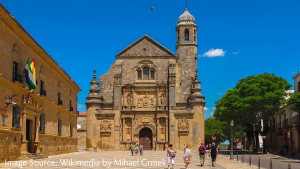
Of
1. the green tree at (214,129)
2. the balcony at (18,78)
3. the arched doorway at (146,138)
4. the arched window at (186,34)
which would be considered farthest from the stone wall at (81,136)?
the balcony at (18,78)

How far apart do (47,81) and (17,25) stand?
9384 millimetres

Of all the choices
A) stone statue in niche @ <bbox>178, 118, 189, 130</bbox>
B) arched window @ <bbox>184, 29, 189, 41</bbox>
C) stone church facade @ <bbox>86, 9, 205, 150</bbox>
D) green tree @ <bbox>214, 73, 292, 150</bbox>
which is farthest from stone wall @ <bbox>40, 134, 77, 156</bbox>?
arched window @ <bbox>184, 29, 189, 41</bbox>

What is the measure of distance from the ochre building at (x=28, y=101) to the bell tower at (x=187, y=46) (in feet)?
88.2

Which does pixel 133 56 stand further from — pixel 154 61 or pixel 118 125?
pixel 118 125

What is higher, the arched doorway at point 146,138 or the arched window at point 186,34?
the arched window at point 186,34

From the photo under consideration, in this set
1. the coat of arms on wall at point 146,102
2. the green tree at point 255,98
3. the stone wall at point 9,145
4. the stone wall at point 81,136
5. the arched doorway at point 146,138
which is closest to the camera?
the stone wall at point 9,145

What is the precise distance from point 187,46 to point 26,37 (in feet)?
135

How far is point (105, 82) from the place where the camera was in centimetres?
5225

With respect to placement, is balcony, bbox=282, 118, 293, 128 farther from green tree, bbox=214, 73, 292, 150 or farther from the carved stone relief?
the carved stone relief

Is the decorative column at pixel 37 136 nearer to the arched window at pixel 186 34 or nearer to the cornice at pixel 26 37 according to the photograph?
the cornice at pixel 26 37

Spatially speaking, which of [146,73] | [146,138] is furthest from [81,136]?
[146,73]

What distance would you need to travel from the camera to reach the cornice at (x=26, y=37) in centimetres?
2017

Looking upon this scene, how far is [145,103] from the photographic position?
2030 inches

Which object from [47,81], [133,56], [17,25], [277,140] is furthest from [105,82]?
[17,25]
